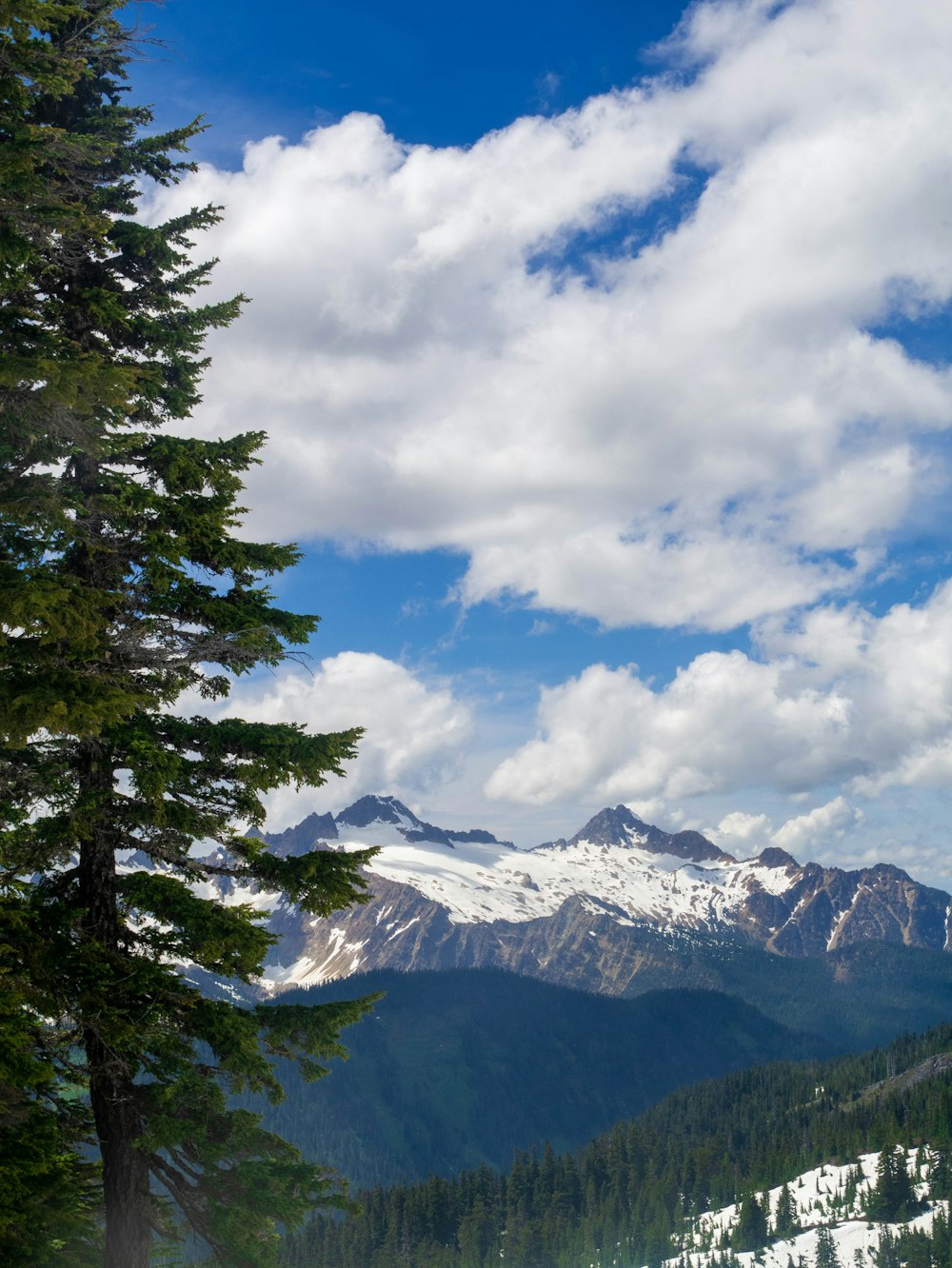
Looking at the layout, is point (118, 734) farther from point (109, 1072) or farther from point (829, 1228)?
point (829, 1228)

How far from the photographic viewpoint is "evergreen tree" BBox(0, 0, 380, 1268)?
12.2 m

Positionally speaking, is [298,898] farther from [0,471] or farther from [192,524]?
[0,471]

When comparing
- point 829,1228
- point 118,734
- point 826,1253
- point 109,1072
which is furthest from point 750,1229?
point 118,734

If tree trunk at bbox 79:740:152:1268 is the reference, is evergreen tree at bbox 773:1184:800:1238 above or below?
below

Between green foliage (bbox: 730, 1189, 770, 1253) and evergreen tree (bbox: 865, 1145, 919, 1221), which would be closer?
evergreen tree (bbox: 865, 1145, 919, 1221)

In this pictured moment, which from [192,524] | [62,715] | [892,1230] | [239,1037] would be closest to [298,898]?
[239,1037]

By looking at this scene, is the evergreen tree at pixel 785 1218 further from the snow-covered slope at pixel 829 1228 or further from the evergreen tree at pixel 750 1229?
the evergreen tree at pixel 750 1229

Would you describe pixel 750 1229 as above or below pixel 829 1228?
below

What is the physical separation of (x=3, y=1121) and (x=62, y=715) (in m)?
5.21

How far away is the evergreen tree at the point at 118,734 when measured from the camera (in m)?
12.2

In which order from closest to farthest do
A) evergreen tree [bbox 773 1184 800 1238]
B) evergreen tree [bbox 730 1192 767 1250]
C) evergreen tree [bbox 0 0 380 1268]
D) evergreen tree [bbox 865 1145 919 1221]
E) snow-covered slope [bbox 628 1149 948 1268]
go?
evergreen tree [bbox 0 0 380 1268], snow-covered slope [bbox 628 1149 948 1268], evergreen tree [bbox 865 1145 919 1221], evergreen tree [bbox 730 1192 767 1250], evergreen tree [bbox 773 1184 800 1238]

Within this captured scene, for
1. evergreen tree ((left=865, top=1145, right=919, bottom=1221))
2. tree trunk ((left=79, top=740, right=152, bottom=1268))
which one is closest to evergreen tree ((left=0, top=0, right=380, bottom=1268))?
tree trunk ((left=79, top=740, right=152, bottom=1268))

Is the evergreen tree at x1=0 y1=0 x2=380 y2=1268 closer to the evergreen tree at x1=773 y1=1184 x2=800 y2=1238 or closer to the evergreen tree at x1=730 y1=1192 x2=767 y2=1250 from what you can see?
the evergreen tree at x1=730 y1=1192 x2=767 y2=1250

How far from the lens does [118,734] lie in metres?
14.1
